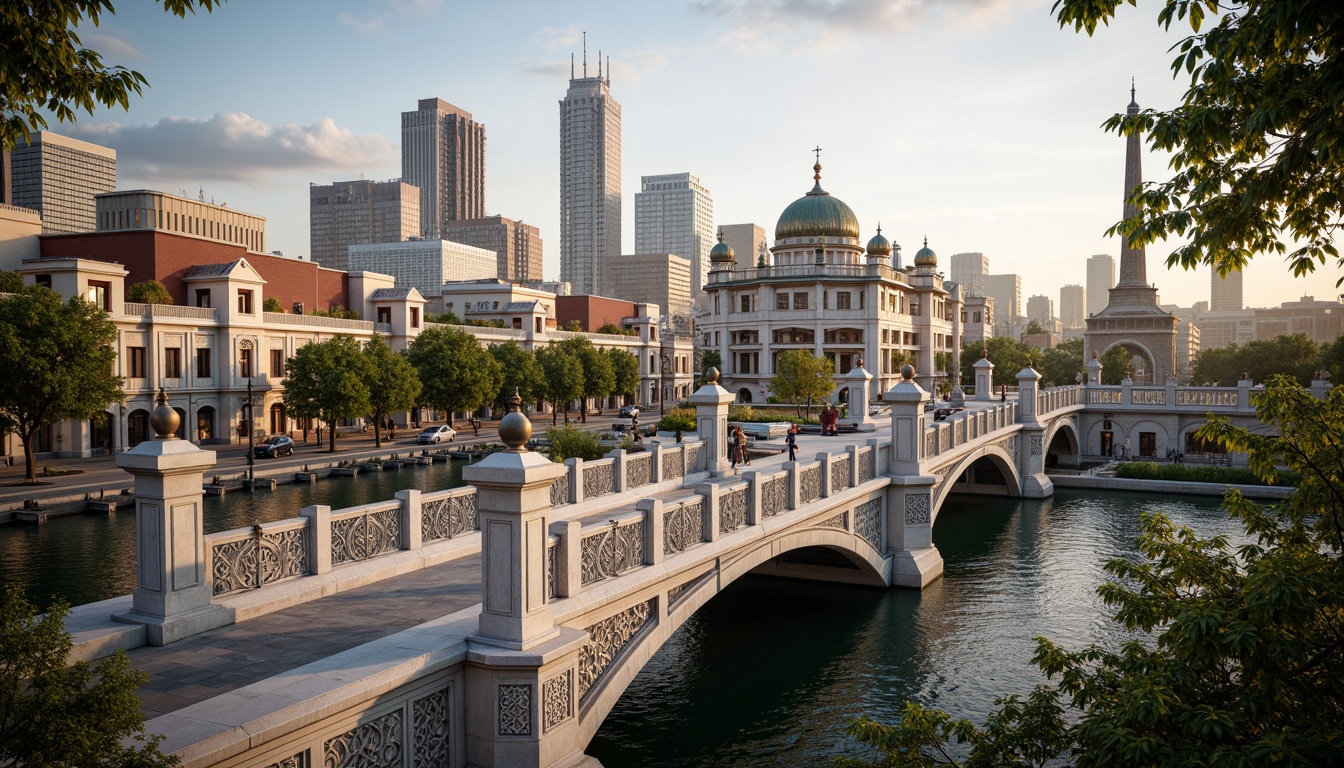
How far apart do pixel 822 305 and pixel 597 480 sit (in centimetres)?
6165

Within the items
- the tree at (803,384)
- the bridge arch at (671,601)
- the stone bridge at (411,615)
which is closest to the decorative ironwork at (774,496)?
the bridge arch at (671,601)

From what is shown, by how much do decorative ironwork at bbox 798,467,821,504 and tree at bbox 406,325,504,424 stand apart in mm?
39013

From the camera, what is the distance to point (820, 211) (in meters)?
81.7

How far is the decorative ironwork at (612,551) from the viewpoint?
34.8 ft

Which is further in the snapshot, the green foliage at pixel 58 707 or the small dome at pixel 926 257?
the small dome at pixel 926 257

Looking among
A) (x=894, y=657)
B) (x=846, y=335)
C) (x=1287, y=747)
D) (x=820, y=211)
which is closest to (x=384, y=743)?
(x=1287, y=747)

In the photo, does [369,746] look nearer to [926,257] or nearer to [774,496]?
[774,496]

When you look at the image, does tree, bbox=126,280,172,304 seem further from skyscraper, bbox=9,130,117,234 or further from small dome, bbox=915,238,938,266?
skyscraper, bbox=9,130,117,234

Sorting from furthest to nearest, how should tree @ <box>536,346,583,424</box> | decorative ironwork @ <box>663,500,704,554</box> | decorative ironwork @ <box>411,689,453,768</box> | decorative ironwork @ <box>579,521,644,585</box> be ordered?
tree @ <box>536,346,583,424</box>, decorative ironwork @ <box>663,500,704,554</box>, decorative ironwork @ <box>579,521,644,585</box>, decorative ironwork @ <box>411,689,453,768</box>

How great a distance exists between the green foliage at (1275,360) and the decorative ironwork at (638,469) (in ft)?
232

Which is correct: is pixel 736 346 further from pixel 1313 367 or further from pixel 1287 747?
pixel 1287 747

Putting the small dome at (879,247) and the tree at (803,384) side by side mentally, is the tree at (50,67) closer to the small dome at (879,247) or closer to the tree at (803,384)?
the tree at (803,384)

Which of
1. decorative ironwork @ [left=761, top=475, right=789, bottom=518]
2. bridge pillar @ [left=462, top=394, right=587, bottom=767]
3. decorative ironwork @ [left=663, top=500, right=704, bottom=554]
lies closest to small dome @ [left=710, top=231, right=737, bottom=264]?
decorative ironwork @ [left=761, top=475, right=789, bottom=518]

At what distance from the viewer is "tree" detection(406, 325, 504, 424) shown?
2135 inches
